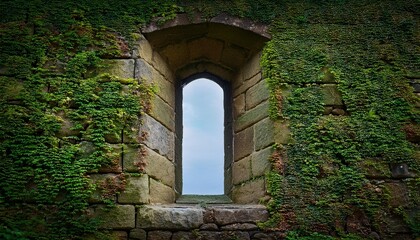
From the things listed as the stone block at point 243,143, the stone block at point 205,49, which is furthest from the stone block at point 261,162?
the stone block at point 205,49

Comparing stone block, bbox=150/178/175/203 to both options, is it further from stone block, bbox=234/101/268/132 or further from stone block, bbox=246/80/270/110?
stone block, bbox=246/80/270/110

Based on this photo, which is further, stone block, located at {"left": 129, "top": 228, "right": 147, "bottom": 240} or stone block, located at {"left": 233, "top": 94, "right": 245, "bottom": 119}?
stone block, located at {"left": 233, "top": 94, "right": 245, "bottom": 119}

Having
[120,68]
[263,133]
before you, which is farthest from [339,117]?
[120,68]

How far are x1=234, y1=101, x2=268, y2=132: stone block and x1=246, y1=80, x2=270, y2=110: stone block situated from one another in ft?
0.19

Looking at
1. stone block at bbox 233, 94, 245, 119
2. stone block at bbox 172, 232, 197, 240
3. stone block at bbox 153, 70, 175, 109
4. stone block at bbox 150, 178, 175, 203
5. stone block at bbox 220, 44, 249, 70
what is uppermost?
stone block at bbox 220, 44, 249, 70

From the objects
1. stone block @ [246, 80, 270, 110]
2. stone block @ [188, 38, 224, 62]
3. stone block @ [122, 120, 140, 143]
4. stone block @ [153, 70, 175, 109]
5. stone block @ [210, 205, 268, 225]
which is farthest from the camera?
stone block @ [188, 38, 224, 62]

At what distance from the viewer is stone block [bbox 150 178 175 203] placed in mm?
4598

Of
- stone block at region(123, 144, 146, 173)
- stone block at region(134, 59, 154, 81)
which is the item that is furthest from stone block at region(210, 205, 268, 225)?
stone block at region(134, 59, 154, 81)

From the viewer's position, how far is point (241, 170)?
5.04 metres

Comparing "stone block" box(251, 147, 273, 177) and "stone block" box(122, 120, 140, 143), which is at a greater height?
"stone block" box(122, 120, 140, 143)

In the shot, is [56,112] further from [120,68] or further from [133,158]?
[133,158]

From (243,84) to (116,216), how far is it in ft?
6.81

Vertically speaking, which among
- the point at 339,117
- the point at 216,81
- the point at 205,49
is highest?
the point at 205,49

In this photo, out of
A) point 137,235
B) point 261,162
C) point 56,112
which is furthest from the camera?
point 261,162
